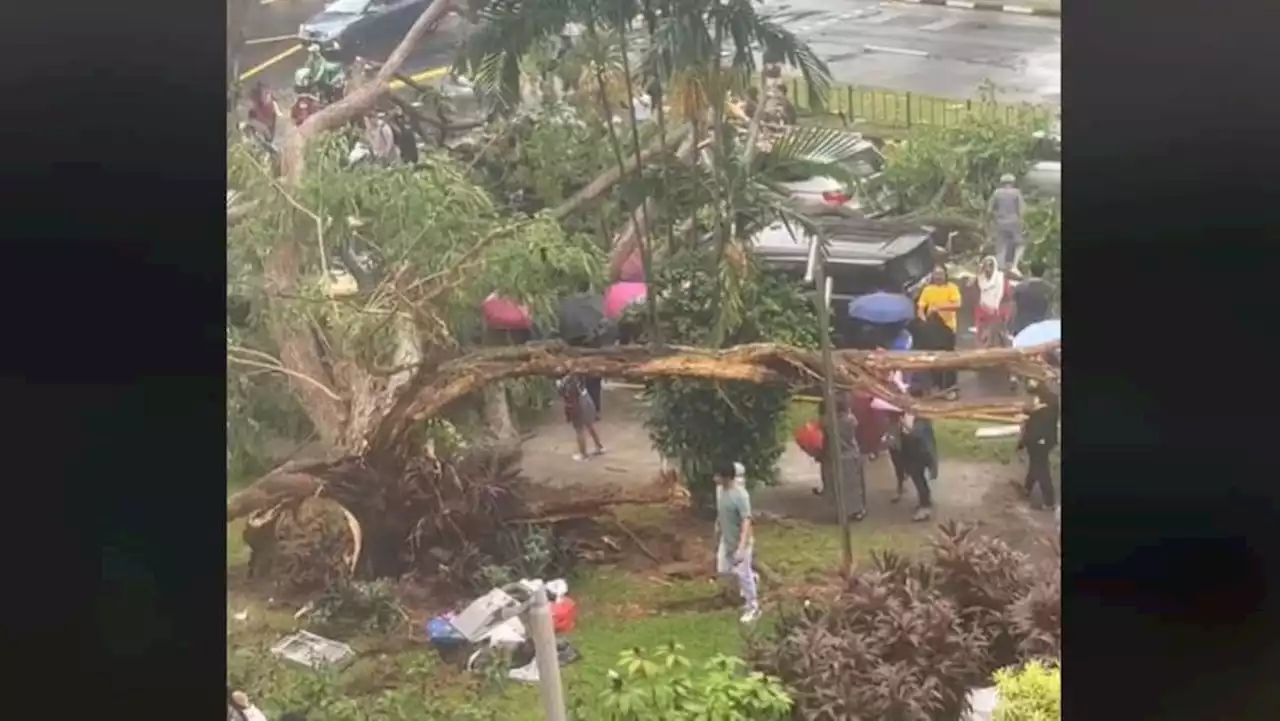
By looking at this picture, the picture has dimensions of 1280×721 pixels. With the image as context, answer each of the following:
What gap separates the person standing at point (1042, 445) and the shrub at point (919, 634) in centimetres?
12

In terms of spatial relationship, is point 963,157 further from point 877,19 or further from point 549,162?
point 549,162

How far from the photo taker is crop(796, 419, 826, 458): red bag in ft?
7.52

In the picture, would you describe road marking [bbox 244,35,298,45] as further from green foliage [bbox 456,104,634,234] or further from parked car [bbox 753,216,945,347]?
parked car [bbox 753,216,945,347]

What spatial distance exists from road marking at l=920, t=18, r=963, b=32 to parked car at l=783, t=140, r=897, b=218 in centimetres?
24

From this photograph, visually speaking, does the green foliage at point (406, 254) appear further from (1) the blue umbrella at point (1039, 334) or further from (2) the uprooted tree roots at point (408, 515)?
(1) the blue umbrella at point (1039, 334)

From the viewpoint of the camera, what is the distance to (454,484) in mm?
2283

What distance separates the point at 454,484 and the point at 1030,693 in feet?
3.66

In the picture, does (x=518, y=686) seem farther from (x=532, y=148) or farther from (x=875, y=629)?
(x=532, y=148)
